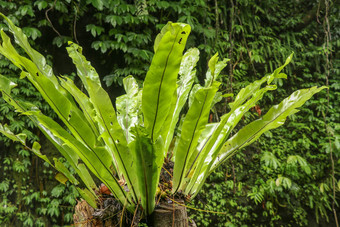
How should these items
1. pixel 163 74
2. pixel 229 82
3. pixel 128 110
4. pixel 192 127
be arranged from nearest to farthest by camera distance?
1. pixel 163 74
2. pixel 192 127
3. pixel 128 110
4. pixel 229 82

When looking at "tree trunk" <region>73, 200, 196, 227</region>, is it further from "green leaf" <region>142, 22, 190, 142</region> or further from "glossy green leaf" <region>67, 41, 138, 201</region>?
"green leaf" <region>142, 22, 190, 142</region>

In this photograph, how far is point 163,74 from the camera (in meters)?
0.49

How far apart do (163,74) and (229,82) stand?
178 cm

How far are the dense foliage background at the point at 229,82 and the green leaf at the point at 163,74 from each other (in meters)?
1.04

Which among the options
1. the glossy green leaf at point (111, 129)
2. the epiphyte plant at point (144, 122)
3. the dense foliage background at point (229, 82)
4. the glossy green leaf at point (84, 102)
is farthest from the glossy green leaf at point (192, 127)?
the dense foliage background at point (229, 82)

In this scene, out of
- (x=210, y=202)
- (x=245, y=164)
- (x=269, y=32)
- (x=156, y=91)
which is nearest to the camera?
(x=156, y=91)

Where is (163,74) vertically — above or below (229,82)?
above

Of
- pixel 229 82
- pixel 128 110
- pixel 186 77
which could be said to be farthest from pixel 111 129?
pixel 229 82

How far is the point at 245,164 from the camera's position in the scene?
2.73 m

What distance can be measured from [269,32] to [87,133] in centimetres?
297

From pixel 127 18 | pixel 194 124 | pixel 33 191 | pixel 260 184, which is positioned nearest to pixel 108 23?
pixel 127 18

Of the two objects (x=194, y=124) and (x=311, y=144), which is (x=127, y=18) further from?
(x=311, y=144)

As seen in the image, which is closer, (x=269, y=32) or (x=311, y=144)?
(x=311, y=144)

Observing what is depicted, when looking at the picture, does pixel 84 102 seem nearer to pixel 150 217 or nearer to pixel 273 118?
pixel 150 217
